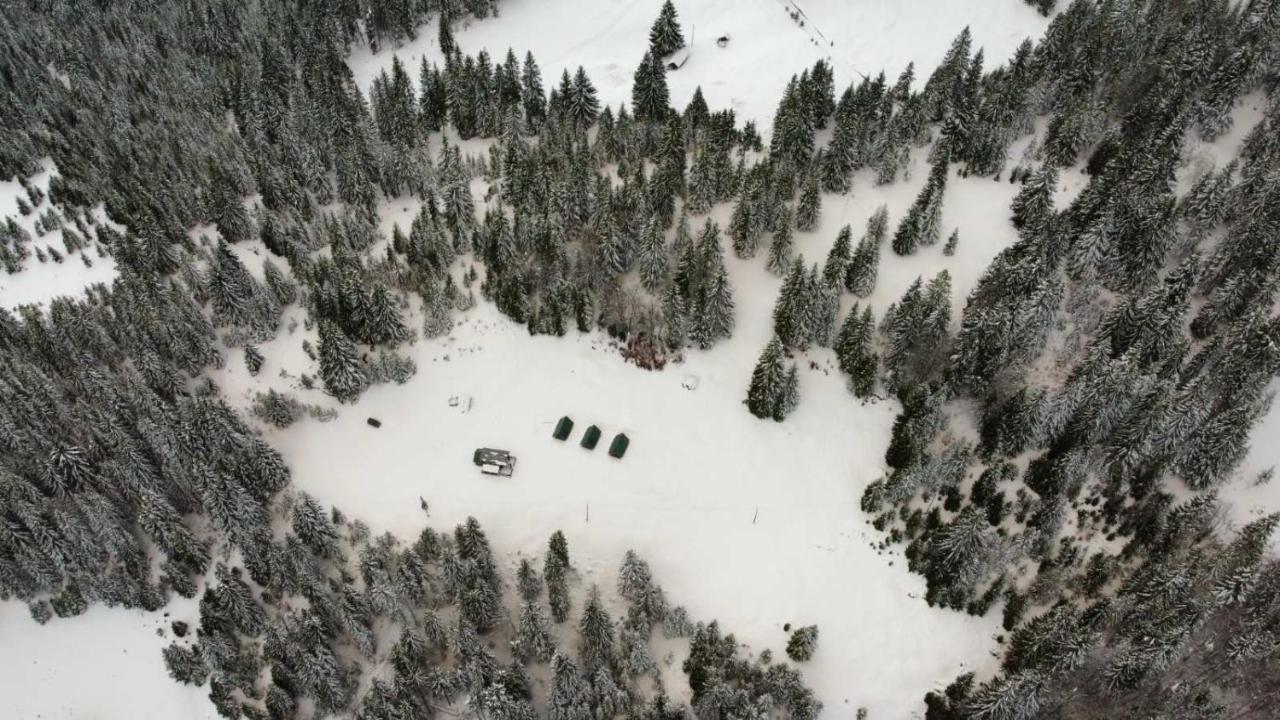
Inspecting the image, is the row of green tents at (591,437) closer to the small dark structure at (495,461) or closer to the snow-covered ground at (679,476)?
the snow-covered ground at (679,476)

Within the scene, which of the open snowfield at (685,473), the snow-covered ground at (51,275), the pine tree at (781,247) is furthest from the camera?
the snow-covered ground at (51,275)

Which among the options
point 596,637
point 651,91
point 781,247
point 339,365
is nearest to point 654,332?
point 781,247

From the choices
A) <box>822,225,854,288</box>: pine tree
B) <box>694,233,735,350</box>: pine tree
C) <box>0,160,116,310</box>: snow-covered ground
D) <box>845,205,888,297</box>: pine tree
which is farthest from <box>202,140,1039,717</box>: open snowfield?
<box>0,160,116,310</box>: snow-covered ground

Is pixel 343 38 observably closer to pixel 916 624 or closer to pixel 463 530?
pixel 463 530

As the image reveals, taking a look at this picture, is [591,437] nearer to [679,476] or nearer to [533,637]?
[679,476]

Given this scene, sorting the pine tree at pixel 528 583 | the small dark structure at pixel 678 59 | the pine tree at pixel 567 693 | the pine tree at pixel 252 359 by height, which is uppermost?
the small dark structure at pixel 678 59

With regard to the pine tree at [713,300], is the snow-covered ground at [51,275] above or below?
below

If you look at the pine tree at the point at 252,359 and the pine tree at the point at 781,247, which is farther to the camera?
A: the pine tree at the point at 781,247

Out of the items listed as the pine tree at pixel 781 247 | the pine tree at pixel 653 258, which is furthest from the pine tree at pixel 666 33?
the pine tree at pixel 653 258

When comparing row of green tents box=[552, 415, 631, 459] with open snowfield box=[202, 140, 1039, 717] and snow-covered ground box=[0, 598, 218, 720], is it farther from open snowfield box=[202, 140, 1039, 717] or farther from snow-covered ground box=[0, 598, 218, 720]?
snow-covered ground box=[0, 598, 218, 720]
